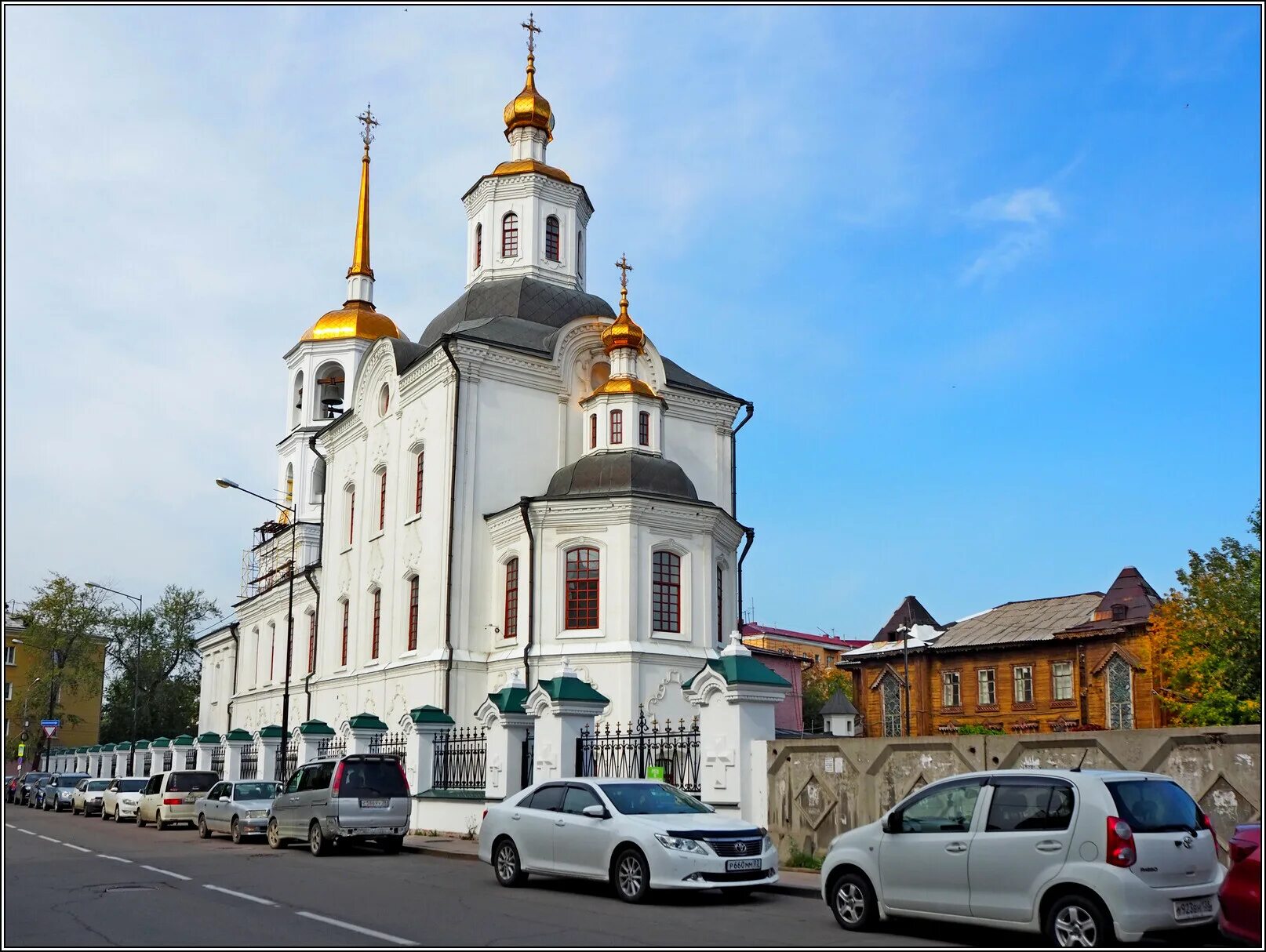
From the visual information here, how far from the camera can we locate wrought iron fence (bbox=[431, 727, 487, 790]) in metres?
22.7

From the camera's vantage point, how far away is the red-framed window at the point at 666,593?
31.2 meters

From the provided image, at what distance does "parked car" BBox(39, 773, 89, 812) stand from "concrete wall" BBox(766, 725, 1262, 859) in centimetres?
2903

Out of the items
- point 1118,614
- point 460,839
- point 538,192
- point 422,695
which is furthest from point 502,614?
point 1118,614

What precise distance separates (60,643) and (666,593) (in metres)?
42.5

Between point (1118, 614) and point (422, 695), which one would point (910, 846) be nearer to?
point (422, 695)

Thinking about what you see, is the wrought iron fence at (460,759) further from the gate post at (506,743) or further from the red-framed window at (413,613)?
the red-framed window at (413,613)

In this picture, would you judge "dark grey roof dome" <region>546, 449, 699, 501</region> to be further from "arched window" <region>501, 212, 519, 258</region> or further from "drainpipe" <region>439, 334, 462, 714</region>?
"arched window" <region>501, 212, 519, 258</region>

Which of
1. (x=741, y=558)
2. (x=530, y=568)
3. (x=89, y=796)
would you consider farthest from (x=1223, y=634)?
(x=89, y=796)

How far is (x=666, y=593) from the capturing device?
31.5 m

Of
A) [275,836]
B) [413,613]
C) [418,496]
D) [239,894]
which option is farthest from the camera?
[418,496]

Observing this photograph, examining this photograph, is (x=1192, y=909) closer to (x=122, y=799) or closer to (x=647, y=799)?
(x=647, y=799)

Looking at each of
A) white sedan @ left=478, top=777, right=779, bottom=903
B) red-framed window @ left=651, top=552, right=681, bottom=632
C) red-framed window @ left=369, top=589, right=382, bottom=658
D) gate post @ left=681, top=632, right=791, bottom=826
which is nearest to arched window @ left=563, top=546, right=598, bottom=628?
red-framed window @ left=651, top=552, right=681, bottom=632

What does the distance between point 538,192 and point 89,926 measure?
105ft

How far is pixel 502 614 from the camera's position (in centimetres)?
3225
